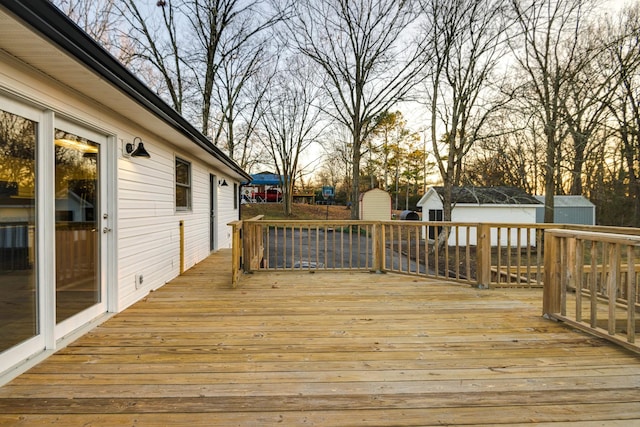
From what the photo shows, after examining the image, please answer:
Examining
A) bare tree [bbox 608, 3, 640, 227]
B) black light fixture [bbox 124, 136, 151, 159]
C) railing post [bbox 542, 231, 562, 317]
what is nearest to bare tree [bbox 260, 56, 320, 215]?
bare tree [bbox 608, 3, 640, 227]

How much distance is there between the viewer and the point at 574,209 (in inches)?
616

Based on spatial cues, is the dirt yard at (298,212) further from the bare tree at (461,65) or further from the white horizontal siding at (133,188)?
the white horizontal siding at (133,188)

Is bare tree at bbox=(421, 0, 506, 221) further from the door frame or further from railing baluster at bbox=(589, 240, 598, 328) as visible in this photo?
the door frame

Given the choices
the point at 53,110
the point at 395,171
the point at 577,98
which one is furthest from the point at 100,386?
the point at 395,171

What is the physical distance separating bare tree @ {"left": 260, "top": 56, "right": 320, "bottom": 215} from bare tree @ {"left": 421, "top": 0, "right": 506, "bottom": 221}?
21.4ft

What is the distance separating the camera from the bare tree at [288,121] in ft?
53.6

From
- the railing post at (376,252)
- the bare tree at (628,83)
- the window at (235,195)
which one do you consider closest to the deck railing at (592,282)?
the railing post at (376,252)

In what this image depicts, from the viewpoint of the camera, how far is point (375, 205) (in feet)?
69.6

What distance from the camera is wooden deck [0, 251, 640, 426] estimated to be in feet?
5.68

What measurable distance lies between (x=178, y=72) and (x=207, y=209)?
729cm

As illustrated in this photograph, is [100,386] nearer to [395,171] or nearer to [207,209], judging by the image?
[207,209]

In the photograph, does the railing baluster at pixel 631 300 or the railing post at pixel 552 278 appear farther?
the railing post at pixel 552 278

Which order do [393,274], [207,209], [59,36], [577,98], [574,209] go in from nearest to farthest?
1. [59,36]
2. [393,274]
3. [207,209]
4. [577,98]
5. [574,209]

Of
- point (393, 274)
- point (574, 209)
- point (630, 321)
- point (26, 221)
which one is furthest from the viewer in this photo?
point (574, 209)
